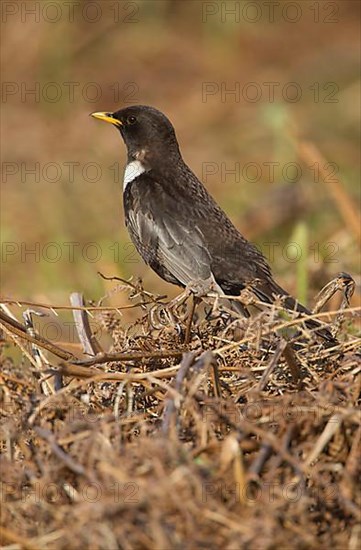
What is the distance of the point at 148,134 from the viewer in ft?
19.8

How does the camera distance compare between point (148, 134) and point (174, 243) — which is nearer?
point (174, 243)

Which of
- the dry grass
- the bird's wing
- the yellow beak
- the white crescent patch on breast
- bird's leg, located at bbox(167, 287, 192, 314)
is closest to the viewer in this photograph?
the dry grass

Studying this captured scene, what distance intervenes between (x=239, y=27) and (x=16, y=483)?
10992mm

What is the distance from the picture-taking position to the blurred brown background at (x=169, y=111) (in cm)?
894

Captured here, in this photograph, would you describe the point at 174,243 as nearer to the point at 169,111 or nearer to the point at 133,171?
the point at 133,171

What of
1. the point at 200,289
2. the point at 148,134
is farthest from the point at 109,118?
the point at 200,289

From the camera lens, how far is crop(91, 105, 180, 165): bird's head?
19.7ft

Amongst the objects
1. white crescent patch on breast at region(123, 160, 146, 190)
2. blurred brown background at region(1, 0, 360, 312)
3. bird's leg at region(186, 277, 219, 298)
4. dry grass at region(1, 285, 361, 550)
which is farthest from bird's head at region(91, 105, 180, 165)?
dry grass at region(1, 285, 361, 550)

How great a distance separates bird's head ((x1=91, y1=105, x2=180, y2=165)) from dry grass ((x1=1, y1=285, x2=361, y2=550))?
271 cm

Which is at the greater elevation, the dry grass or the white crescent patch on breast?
the white crescent patch on breast

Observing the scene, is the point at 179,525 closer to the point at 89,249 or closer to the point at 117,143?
the point at 89,249

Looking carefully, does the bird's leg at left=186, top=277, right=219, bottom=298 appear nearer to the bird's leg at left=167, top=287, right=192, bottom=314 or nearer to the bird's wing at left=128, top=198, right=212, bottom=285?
the bird's leg at left=167, top=287, right=192, bottom=314

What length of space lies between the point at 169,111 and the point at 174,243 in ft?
22.2

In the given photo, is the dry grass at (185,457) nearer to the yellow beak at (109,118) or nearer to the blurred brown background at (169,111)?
the yellow beak at (109,118)
